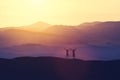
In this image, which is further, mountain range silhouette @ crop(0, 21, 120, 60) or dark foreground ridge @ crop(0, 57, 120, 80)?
mountain range silhouette @ crop(0, 21, 120, 60)

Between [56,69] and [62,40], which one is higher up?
[62,40]

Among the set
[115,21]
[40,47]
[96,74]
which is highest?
[115,21]

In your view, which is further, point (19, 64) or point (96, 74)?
point (19, 64)

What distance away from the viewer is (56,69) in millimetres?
11352

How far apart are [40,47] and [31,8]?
114cm

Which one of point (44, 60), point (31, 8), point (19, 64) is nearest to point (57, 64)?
point (44, 60)

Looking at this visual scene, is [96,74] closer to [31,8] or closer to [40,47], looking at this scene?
[40,47]

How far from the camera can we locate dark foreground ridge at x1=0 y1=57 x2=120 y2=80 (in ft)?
35.4

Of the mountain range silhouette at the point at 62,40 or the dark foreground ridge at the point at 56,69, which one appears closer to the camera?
the dark foreground ridge at the point at 56,69

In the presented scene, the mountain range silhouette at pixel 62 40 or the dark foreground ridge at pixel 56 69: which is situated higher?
the mountain range silhouette at pixel 62 40

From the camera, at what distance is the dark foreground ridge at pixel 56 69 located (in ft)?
35.4

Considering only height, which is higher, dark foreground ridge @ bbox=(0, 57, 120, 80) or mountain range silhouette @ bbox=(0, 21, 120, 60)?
mountain range silhouette @ bbox=(0, 21, 120, 60)

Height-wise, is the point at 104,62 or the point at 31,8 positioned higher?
the point at 31,8

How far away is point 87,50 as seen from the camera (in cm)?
1134
